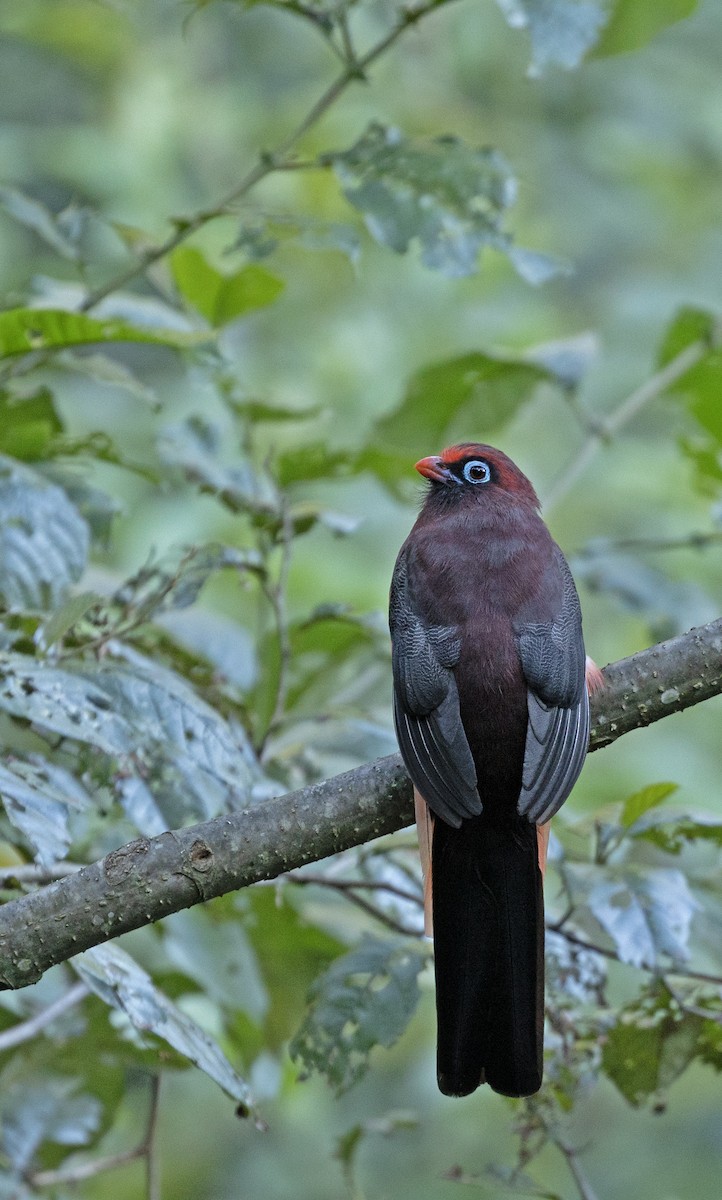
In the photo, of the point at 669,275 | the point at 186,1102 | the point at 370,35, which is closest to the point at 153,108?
the point at 370,35

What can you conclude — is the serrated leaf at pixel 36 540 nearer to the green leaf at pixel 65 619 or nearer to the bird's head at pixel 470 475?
the green leaf at pixel 65 619

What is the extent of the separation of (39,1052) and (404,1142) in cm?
323

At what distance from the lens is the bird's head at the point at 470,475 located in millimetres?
3084

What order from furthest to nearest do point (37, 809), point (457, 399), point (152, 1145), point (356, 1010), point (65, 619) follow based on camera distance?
point (457, 399), point (152, 1145), point (356, 1010), point (65, 619), point (37, 809)

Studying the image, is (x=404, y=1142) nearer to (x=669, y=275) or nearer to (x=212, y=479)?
(x=212, y=479)

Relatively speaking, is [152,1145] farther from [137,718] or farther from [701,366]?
[701,366]

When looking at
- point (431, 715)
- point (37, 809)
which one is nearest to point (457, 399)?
point (431, 715)

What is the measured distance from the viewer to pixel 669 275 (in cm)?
734

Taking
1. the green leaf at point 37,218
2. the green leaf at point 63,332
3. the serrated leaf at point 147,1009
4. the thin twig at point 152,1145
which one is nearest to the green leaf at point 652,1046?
the serrated leaf at point 147,1009

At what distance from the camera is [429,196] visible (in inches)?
116

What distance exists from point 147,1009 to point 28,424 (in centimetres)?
132

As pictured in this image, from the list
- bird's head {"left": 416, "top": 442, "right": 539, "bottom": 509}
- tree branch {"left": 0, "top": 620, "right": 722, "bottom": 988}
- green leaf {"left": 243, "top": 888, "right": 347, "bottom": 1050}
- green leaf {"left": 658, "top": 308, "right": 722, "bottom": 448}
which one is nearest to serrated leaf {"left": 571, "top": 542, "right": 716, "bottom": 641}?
green leaf {"left": 658, "top": 308, "right": 722, "bottom": 448}

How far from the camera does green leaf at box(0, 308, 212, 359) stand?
8.14 feet

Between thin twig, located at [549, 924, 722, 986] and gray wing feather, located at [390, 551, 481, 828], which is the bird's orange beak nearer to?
gray wing feather, located at [390, 551, 481, 828]
